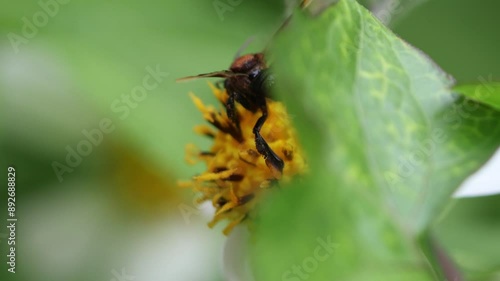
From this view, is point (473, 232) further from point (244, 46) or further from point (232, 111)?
point (244, 46)

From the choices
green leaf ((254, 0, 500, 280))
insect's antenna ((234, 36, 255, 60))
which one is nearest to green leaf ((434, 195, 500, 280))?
green leaf ((254, 0, 500, 280))

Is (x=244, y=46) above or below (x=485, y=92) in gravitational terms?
above

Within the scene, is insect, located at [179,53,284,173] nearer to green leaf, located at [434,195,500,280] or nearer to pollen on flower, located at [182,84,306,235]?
pollen on flower, located at [182,84,306,235]

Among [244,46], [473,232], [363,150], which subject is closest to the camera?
[363,150]

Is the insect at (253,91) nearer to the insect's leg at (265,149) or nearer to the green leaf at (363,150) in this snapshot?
the insect's leg at (265,149)

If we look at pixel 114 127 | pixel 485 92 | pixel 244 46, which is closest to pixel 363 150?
pixel 485 92

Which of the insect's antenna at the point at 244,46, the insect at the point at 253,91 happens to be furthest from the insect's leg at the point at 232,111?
the insect's antenna at the point at 244,46
